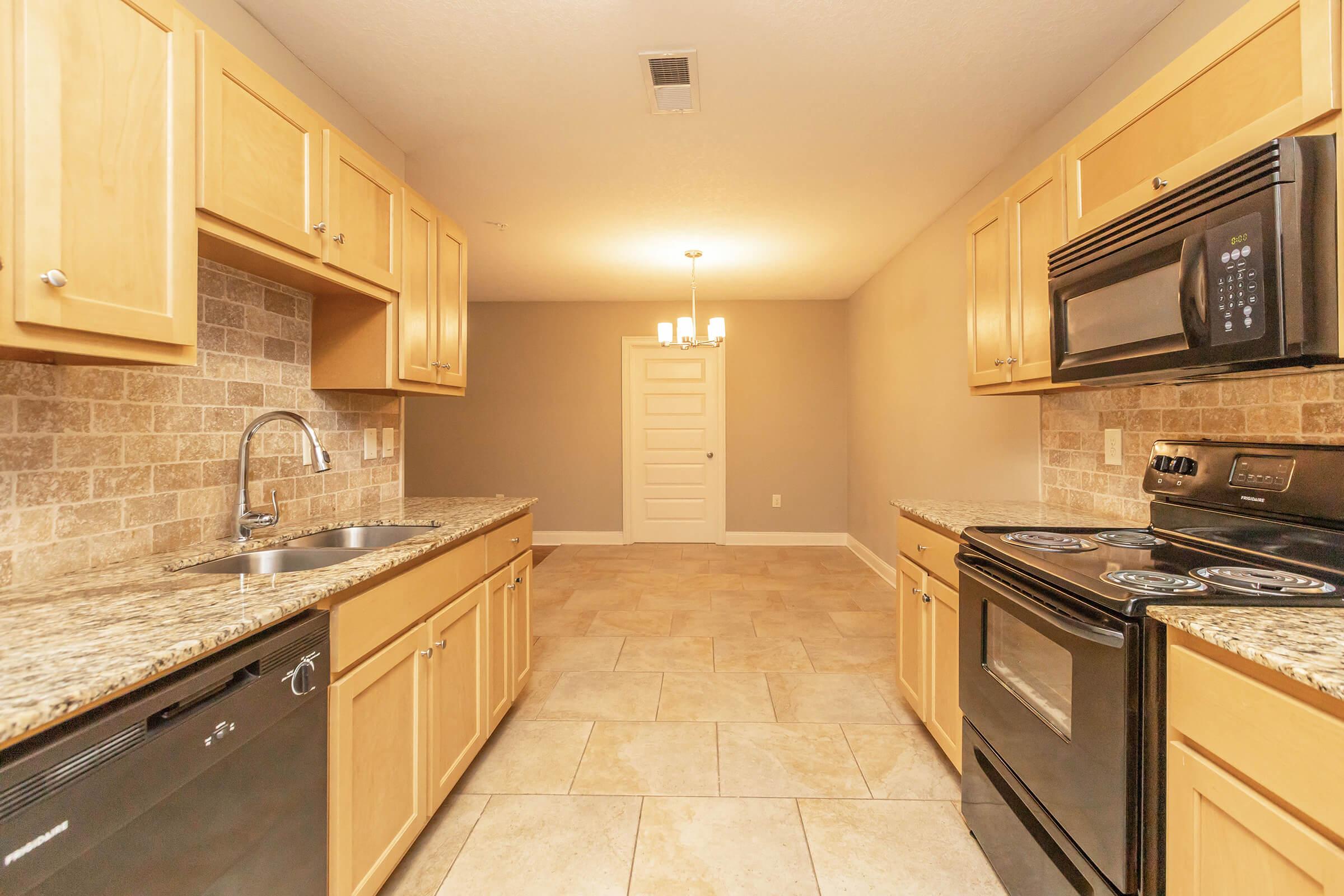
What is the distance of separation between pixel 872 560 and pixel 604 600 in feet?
7.73

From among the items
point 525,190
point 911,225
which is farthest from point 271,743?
point 911,225

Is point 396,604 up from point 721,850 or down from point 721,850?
up

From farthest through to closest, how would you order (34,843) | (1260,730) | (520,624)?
1. (520,624)
2. (1260,730)
3. (34,843)

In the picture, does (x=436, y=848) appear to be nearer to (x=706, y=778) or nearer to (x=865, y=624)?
(x=706, y=778)

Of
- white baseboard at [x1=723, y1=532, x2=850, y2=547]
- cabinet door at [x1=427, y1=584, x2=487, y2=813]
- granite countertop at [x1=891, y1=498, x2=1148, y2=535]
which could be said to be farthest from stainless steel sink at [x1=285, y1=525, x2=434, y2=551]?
white baseboard at [x1=723, y1=532, x2=850, y2=547]

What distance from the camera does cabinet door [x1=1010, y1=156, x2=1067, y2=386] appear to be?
190cm

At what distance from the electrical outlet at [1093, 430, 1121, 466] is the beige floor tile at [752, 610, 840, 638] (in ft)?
5.86

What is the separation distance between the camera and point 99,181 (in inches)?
42.9

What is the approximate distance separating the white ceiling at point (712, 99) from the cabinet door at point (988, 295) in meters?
0.52

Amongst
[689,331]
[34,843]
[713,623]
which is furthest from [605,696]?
[689,331]

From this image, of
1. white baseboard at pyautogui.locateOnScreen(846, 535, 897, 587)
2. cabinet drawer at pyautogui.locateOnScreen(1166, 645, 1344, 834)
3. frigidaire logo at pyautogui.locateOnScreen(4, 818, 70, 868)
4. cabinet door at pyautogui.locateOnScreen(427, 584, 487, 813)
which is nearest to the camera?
frigidaire logo at pyautogui.locateOnScreen(4, 818, 70, 868)

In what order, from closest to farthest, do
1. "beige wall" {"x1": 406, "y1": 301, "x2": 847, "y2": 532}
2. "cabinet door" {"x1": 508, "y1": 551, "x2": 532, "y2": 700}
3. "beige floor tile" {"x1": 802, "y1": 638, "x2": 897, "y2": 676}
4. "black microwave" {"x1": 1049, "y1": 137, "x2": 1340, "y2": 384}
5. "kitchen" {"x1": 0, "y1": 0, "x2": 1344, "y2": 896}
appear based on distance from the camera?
"kitchen" {"x1": 0, "y1": 0, "x2": 1344, "y2": 896} → "black microwave" {"x1": 1049, "y1": 137, "x2": 1340, "y2": 384} → "cabinet door" {"x1": 508, "y1": 551, "x2": 532, "y2": 700} → "beige floor tile" {"x1": 802, "y1": 638, "x2": 897, "y2": 676} → "beige wall" {"x1": 406, "y1": 301, "x2": 847, "y2": 532}

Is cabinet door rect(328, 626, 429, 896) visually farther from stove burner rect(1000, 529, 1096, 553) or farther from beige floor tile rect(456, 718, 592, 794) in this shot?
stove burner rect(1000, 529, 1096, 553)

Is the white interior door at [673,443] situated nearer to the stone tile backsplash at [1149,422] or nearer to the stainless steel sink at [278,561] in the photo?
the stone tile backsplash at [1149,422]
